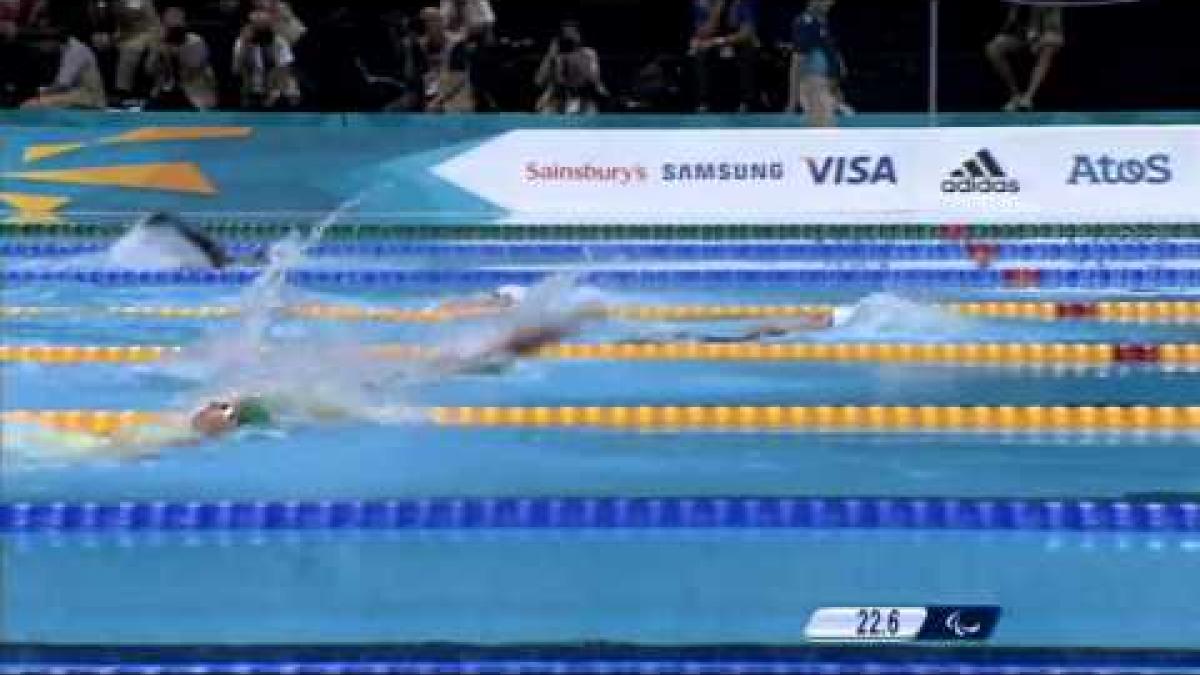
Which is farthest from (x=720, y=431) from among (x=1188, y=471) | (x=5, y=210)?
(x=5, y=210)

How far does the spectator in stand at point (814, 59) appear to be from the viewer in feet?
34.8

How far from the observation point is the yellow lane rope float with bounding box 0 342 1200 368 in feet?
20.3

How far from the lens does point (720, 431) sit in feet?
17.0

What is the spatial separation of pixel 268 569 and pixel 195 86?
7633 mm

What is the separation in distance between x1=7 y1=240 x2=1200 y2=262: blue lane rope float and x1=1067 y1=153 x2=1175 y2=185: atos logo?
1.94 ft

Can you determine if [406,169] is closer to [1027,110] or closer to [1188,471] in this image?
[1027,110]

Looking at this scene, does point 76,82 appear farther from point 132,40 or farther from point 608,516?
point 608,516

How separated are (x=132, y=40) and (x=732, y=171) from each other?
4.20m

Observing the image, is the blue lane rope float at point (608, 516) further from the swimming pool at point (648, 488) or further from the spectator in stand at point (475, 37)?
the spectator in stand at point (475, 37)

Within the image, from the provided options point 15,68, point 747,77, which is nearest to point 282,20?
point 15,68

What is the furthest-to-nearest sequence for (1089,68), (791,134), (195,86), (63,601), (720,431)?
(1089,68) → (195,86) → (791,134) → (720,431) → (63,601)

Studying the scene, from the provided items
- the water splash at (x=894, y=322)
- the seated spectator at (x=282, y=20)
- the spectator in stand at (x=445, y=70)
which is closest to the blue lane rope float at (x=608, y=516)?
the water splash at (x=894, y=322)

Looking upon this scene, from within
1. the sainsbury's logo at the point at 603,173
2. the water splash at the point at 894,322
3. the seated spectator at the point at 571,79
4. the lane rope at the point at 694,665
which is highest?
the seated spectator at the point at 571,79

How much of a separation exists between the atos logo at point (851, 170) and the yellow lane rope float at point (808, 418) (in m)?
4.40
